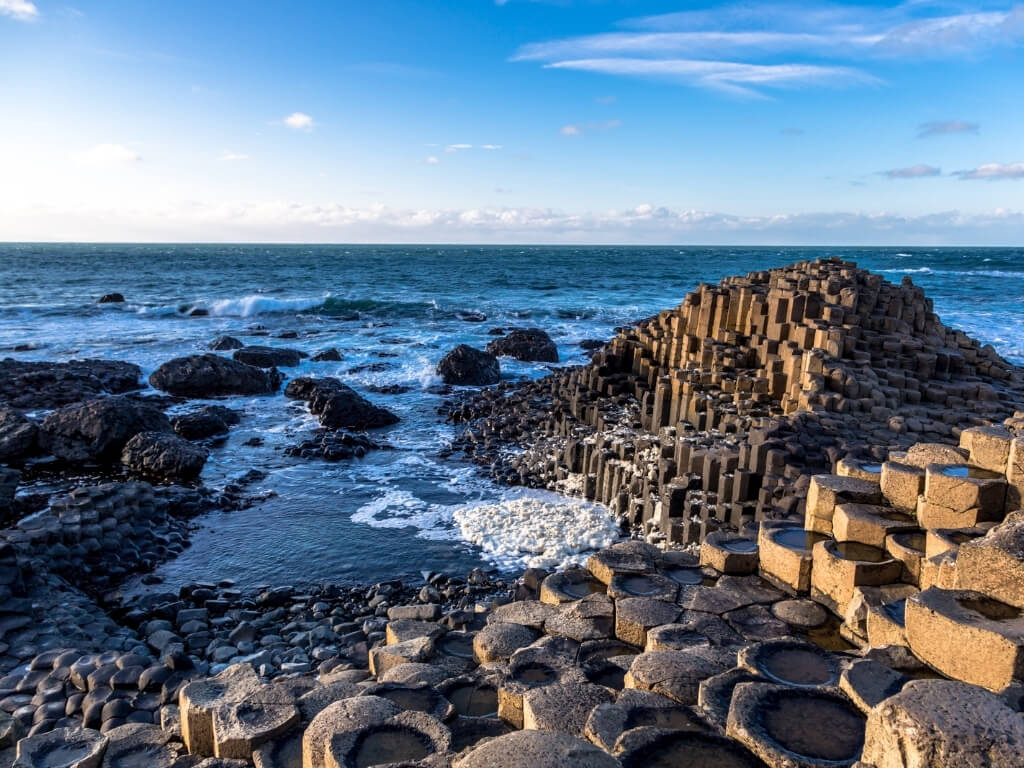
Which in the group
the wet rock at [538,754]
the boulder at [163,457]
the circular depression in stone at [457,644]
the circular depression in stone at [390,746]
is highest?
the wet rock at [538,754]

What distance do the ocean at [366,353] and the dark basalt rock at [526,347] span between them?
1.88 feet

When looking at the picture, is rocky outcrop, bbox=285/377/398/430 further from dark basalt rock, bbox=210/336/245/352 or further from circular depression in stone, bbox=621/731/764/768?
circular depression in stone, bbox=621/731/764/768

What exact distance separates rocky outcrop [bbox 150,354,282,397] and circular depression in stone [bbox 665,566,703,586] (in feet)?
50.8

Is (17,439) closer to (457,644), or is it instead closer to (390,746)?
(457,644)

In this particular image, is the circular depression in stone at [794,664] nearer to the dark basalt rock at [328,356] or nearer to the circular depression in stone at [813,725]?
the circular depression in stone at [813,725]

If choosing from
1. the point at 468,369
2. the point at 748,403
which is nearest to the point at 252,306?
the point at 468,369

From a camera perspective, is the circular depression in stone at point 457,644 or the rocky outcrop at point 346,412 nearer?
the circular depression in stone at point 457,644

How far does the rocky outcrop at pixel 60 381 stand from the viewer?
17391mm

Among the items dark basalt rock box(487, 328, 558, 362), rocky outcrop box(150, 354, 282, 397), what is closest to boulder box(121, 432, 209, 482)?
rocky outcrop box(150, 354, 282, 397)

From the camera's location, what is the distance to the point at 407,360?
23875 millimetres

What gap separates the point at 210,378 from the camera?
61.7ft

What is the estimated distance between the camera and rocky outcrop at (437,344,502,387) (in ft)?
66.4

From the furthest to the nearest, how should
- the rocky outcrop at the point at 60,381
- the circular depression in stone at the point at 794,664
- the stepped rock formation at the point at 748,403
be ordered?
the rocky outcrop at the point at 60,381, the stepped rock formation at the point at 748,403, the circular depression in stone at the point at 794,664

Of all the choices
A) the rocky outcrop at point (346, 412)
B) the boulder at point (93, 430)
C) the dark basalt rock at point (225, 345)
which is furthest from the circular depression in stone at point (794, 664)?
the dark basalt rock at point (225, 345)
